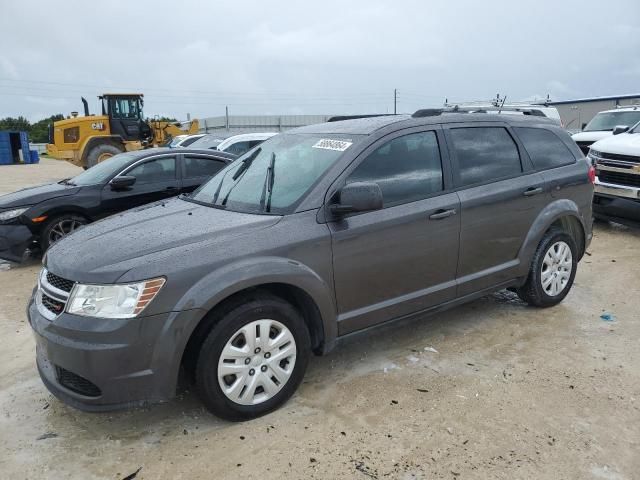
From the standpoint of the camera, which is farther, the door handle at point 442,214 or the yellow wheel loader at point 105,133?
the yellow wheel loader at point 105,133

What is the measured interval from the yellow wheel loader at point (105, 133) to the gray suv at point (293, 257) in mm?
16328

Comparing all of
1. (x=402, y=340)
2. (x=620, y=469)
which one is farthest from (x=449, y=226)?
(x=620, y=469)

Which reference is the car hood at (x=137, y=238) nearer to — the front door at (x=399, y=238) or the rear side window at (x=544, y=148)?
the front door at (x=399, y=238)

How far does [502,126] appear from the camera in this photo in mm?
4363

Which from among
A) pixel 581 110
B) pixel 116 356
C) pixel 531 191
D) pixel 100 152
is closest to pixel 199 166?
pixel 531 191

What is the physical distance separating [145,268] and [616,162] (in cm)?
739

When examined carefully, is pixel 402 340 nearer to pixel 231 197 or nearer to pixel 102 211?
pixel 231 197

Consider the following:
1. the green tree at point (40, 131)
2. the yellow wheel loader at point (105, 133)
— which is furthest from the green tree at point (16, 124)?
the yellow wheel loader at point (105, 133)

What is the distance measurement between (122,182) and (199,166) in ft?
3.86

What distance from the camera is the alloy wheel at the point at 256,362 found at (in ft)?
9.52

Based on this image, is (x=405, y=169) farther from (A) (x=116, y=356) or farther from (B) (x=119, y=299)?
(A) (x=116, y=356)

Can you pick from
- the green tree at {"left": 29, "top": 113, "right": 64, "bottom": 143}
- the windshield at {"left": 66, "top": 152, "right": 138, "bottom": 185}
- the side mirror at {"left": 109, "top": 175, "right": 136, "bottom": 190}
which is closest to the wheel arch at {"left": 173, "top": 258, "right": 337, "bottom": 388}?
the side mirror at {"left": 109, "top": 175, "right": 136, "bottom": 190}

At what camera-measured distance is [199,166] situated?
751cm

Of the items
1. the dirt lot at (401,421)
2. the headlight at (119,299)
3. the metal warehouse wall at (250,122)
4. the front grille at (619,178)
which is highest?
the metal warehouse wall at (250,122)
